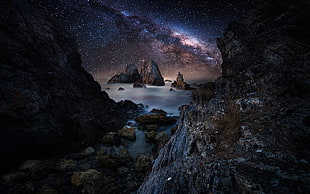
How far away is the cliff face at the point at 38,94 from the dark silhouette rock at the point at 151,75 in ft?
194

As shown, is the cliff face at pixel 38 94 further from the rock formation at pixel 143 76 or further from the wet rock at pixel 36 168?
the rock formation at pixel 143 76

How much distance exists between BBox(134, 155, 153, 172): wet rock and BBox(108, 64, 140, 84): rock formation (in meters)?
64.8

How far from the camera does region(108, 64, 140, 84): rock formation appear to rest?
67.1m

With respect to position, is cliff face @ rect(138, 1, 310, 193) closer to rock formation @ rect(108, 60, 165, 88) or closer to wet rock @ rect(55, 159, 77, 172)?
wet rock @ rect(55, 159, 77, 172)

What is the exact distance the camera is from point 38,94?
19.6ft

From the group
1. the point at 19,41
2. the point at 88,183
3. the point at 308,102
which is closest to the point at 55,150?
the point at 88,183

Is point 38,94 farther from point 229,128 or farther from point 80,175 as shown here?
point 229,128

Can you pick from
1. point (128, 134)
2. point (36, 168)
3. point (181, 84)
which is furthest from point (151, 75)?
point (36, 168)

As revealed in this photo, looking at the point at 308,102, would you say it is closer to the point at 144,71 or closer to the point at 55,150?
the point at 55,150

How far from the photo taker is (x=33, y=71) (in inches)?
253

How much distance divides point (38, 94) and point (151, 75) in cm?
6365

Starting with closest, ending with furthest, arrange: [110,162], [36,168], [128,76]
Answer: [36,168], [110,162], [128,76]

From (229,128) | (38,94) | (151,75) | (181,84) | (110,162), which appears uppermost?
(151,75)

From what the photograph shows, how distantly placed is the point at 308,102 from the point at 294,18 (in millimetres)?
7572
